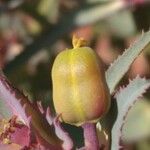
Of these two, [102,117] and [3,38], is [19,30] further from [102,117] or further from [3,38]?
[102,117]

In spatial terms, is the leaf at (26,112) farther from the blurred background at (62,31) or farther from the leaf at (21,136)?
the blurred background at (62,31)

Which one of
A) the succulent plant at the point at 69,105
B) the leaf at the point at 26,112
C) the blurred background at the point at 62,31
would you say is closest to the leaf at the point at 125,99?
the succulent plant at the point at 69,105

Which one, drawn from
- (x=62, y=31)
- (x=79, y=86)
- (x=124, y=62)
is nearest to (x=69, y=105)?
(x=79, y=86)

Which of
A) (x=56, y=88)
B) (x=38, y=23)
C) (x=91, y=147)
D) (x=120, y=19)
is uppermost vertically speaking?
(x=56, y=88)

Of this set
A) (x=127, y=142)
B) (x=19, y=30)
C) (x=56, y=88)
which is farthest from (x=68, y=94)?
(x=19, y=30)

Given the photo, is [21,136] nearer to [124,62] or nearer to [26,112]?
[26,112]
